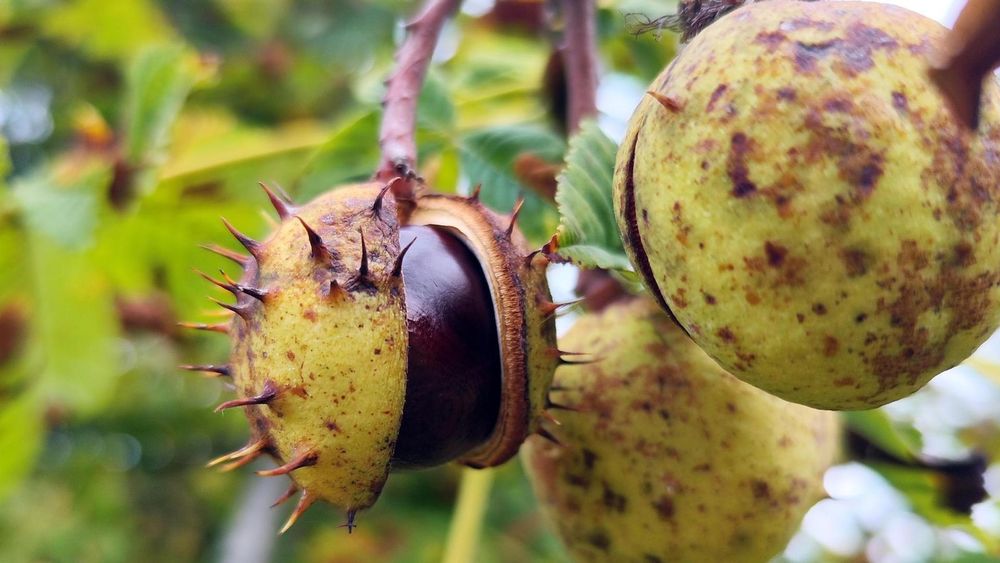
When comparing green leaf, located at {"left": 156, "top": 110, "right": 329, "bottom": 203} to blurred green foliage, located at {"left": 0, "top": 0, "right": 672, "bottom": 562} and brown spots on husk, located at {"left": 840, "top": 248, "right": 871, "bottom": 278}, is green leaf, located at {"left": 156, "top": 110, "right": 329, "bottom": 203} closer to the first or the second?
blurred green foliage, located at {"left": 0, "top": 0, "right": 672, "bottom": 562}

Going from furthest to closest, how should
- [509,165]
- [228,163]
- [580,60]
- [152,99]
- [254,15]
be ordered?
[254,15] < [228,163] < [152,99] < [509,165] < [580,60]

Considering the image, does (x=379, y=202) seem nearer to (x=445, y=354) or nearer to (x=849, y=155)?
(x=445, y=354)

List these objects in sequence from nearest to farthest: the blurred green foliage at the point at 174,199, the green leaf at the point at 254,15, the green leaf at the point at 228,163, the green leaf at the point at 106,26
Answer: the blurred green foliage at the point at 174,199 → the green leaf at the point at 228,163 → the green leaf at the point at 106,26 → the green leaf at the point at 254,15

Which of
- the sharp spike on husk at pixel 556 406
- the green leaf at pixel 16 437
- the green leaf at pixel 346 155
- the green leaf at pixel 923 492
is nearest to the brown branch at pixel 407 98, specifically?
the sharp spike on husk at pixel 556 406

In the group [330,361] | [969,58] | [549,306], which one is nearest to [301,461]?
[330,361]

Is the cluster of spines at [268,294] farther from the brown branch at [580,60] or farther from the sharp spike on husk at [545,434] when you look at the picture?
the brown branch at [580,60]

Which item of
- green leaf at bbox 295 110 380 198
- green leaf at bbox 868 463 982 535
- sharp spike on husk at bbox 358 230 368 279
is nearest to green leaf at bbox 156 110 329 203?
green leaf at bbox 295 110 380 198

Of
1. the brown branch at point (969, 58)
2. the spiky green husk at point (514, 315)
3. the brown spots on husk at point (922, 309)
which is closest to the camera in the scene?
the brown branch at point (969, 58)
